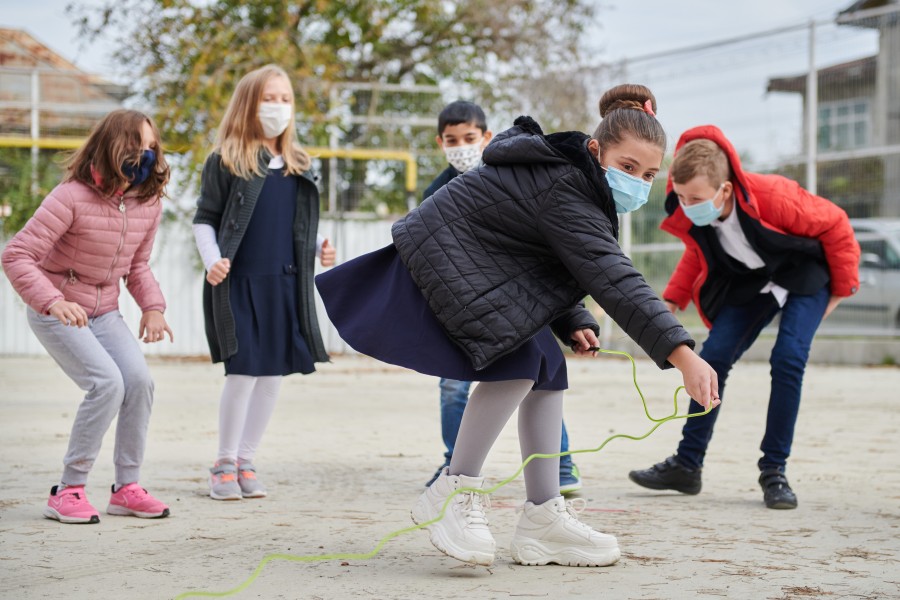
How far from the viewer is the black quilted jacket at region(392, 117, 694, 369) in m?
3.26

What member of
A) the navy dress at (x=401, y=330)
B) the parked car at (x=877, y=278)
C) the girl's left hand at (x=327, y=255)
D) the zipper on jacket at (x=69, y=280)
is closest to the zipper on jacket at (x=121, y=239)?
the zipper on jacket at (x=69, y=280)

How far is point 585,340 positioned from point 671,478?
4.50ft

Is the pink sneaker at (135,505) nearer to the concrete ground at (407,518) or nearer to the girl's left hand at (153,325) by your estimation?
the concrete ground at (407,518)

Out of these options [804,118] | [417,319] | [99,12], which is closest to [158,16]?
[99,12]

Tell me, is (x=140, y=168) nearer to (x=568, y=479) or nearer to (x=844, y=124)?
(x=568, y=479)

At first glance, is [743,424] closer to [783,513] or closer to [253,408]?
[783,513]

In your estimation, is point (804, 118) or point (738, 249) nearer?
point (738, 249)

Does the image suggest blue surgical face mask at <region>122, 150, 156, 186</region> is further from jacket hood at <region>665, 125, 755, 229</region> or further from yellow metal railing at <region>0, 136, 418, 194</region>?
yellow metal railing at <region>0, 136, 418, 194</region>

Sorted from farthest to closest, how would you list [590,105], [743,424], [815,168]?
[590,105] < [815,168] < [743,424]

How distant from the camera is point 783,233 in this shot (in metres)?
4.82

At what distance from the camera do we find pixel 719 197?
4.79m

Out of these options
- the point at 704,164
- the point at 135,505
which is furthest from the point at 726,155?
the point at 135,505

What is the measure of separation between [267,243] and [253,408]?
2.33 ft

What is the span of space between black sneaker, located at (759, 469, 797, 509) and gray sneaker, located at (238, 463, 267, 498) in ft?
6.58
